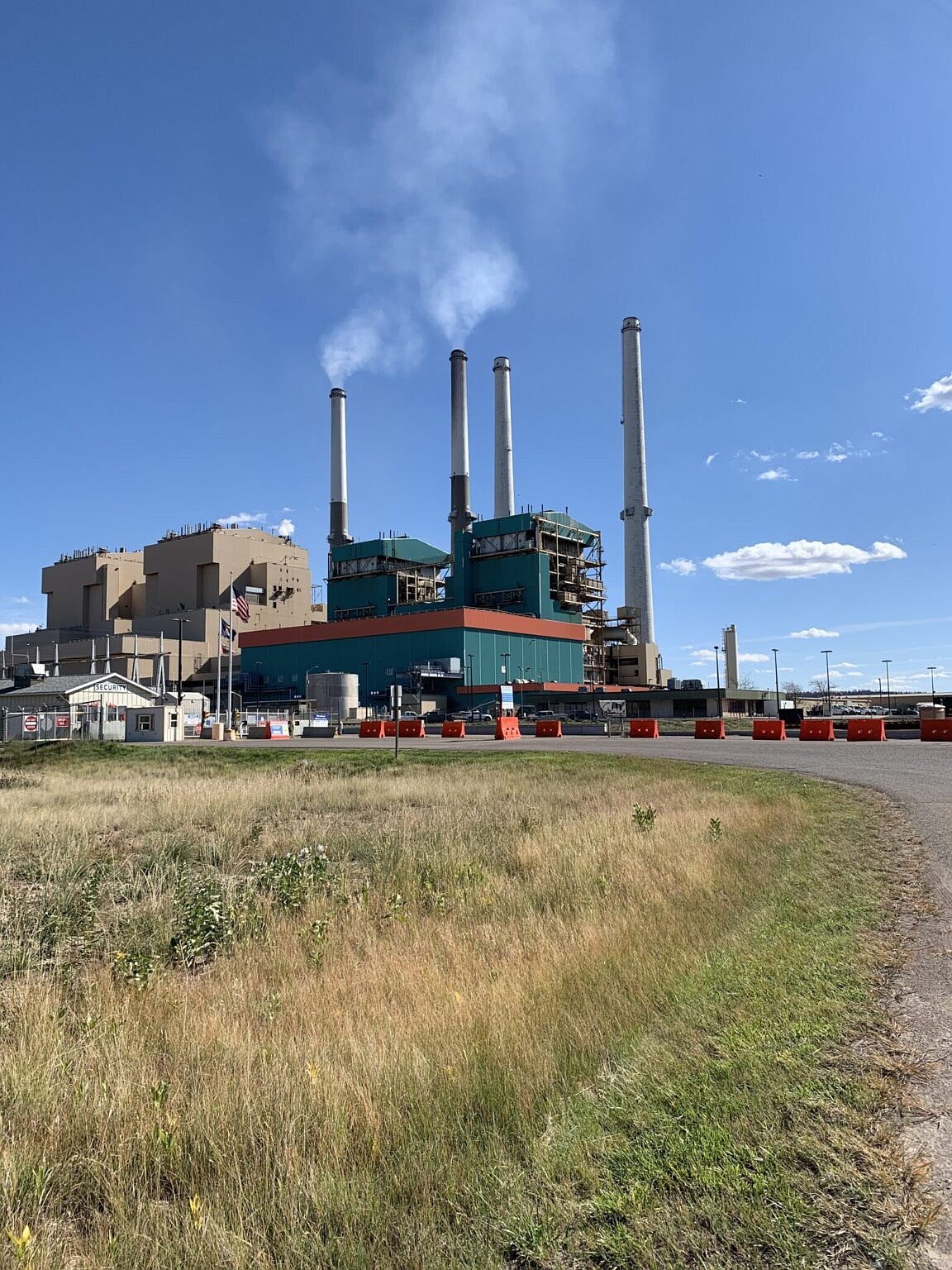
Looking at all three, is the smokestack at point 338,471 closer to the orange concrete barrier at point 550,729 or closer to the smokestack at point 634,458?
the smokestack at point 634,458

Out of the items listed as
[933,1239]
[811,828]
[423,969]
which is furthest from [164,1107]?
[811,828]

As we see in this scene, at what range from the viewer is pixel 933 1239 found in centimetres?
282

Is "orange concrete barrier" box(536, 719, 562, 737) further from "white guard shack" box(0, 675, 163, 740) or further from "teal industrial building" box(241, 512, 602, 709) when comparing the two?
"teal industrial building" box(241, 512, 602, 709)

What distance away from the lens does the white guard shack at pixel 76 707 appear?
171 ft

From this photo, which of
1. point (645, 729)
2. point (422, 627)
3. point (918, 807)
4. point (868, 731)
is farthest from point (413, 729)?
point (422, 627)

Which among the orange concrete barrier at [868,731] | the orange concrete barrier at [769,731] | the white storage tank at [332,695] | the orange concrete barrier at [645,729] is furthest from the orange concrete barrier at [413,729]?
the white storage tank at [332,695]

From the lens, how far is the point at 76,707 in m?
55.3

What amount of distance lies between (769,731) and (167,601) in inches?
3802

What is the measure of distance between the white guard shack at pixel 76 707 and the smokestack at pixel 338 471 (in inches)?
2056

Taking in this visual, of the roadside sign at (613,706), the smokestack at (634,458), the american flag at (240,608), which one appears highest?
the smokestack at (634,458)

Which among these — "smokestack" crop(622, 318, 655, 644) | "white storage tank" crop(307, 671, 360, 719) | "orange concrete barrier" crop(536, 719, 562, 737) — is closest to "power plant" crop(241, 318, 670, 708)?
"smokestack" crop(622, 318, 655, 644)

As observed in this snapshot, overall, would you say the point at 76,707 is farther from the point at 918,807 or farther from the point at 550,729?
the point at 918,807

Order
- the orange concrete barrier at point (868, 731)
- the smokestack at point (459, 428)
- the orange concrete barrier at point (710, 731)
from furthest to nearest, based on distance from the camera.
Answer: the smokestack at point (459, 428)
the orange concrete barrier at point (710, 731)
the orange concrete barrier at point (868, 731)

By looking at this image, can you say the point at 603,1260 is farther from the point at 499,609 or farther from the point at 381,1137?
the point at 499,609
